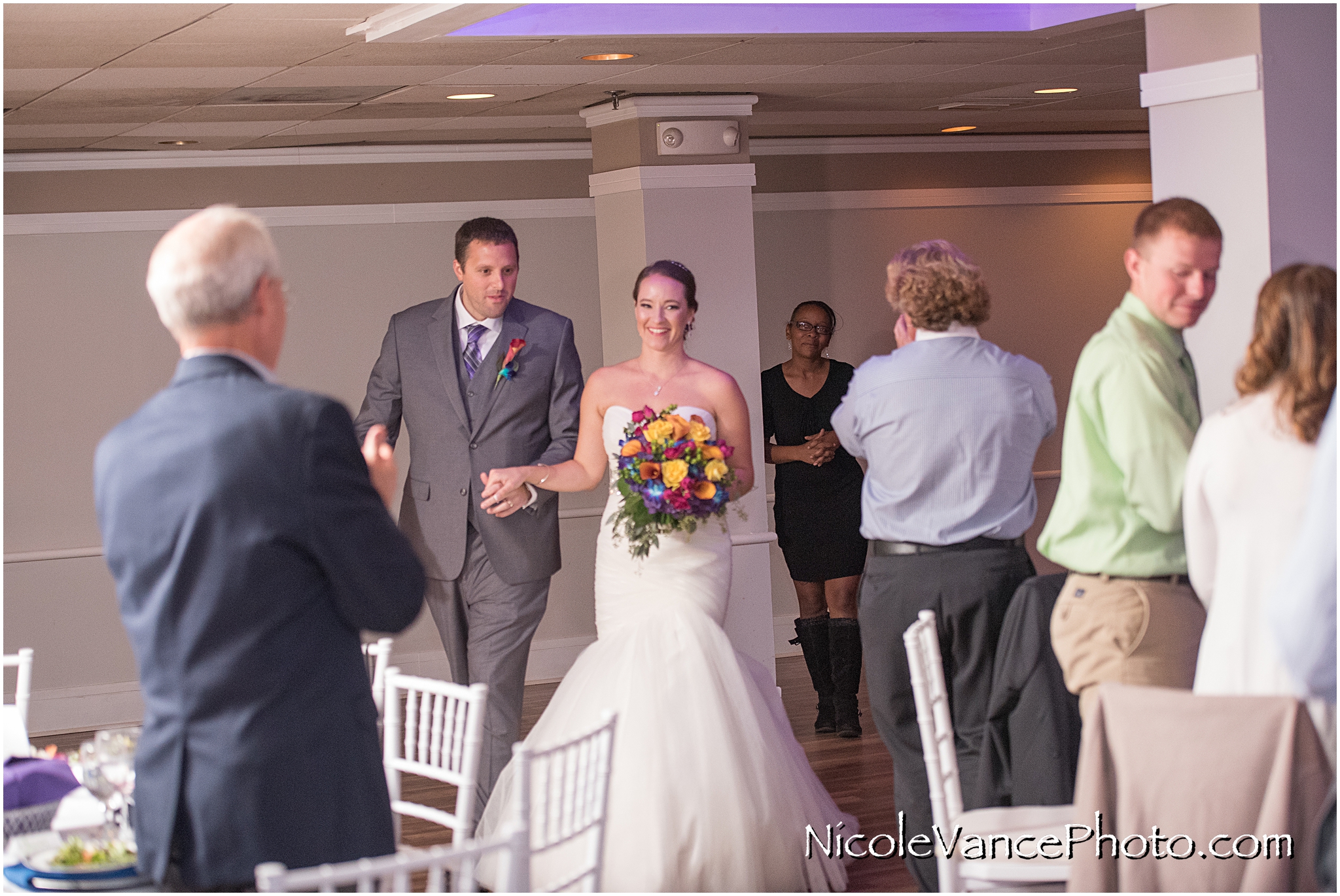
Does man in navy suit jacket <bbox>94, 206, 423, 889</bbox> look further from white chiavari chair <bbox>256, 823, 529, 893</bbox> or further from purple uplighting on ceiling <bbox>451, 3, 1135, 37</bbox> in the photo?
purple uplighting on ceiling <bbox>451, 3, 1135, 37</bbox>

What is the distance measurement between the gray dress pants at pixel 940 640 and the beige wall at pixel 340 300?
3972 mm

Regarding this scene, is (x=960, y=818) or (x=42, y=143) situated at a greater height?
(x=42, y=143)

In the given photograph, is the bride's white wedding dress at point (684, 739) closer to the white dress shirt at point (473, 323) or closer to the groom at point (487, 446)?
the groom at point (487, 446)

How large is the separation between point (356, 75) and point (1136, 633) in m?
3.50

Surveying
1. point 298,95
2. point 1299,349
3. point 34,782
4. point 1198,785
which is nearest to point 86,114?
point 298,95

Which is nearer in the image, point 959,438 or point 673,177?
point 959,438

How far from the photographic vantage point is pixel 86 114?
589 centimetres

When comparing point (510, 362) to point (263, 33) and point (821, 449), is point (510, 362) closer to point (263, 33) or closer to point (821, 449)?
point (263, 33)

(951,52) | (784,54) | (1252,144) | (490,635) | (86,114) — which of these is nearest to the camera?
(1252,144)

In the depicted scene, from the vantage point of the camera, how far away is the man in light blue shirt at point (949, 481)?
3.72 meters

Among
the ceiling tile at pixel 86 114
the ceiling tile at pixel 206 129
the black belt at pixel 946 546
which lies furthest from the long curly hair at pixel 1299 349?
the ceiling tile at pixel 206 129

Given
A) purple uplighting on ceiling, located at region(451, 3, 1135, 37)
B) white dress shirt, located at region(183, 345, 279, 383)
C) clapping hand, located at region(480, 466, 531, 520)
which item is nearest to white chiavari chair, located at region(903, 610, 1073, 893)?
white dress shirt, located at region(183, 345, 279, 383)

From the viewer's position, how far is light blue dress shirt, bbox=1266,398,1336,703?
2172 mm

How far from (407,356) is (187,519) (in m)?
2.73
